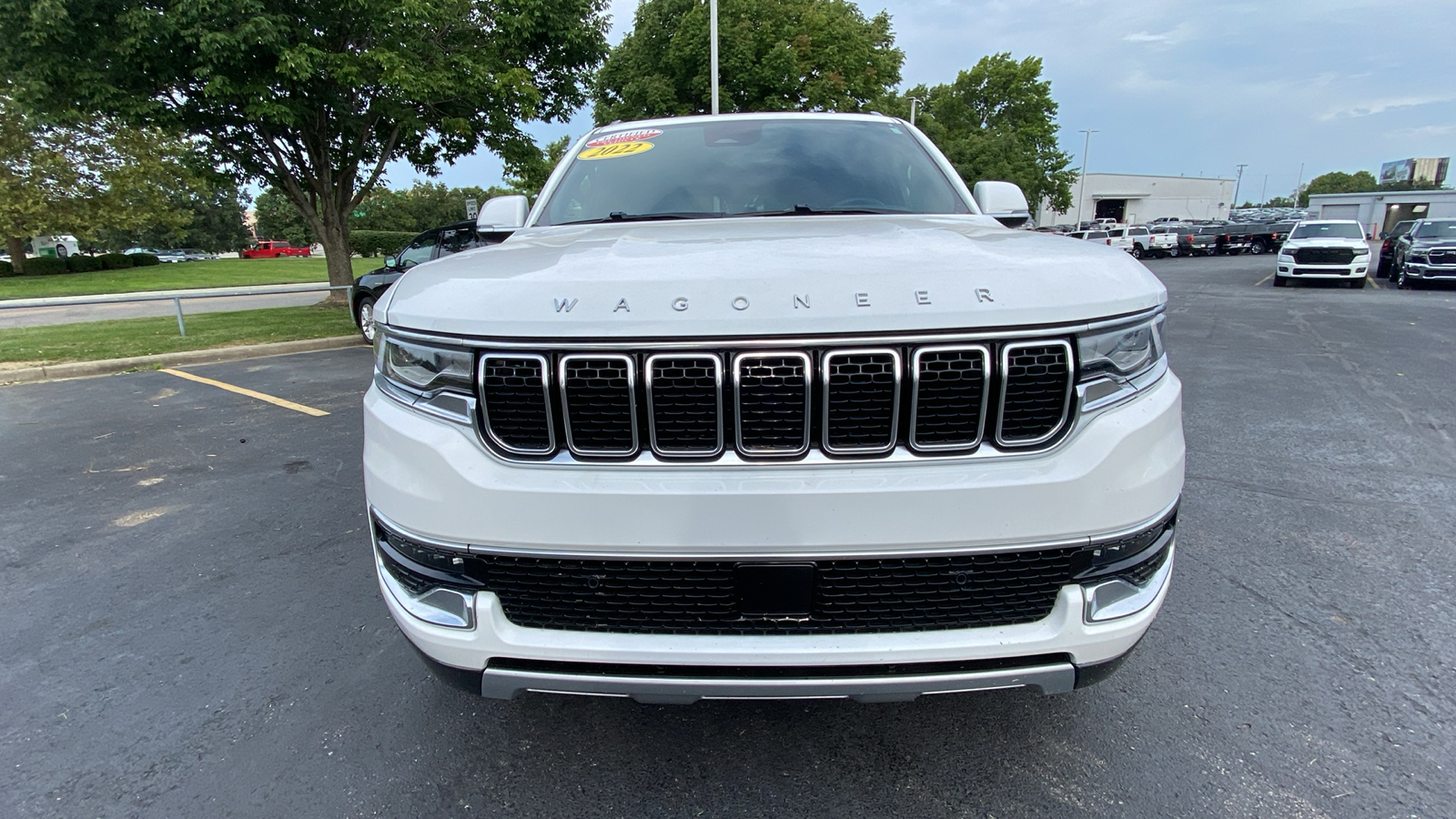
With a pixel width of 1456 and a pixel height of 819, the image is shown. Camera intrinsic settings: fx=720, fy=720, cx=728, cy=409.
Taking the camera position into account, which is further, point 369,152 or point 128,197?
point 128,197

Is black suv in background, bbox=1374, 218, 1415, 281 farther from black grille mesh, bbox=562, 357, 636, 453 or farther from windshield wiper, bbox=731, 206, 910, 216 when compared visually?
black grille mesh, bbox=562, 357, 636, 453

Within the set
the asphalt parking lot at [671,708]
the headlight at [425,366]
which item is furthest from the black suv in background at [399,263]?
the headlight at [425,366]

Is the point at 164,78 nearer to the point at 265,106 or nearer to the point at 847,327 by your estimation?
the point at 265,106

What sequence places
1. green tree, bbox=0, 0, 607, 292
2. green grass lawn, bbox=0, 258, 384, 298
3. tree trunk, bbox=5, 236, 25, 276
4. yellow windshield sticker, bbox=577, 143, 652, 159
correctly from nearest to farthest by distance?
yellow windshield sticker, bbox=577, 143, 652, 159 → green tree, bbox=0, 0, 607, 292 → green grass lawn, bbox=0, 258, 384, 298 → tree trunk, bbox=5, 236, 25, 276

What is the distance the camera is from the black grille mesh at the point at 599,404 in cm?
155

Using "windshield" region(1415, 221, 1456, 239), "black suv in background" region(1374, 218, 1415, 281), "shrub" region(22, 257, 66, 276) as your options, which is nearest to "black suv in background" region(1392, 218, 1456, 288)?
"windshield" region(1415, 221, 1456, 239)

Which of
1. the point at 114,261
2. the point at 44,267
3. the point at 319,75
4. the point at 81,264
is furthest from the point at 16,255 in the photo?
the point at 319,75

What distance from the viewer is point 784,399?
5.09 feet

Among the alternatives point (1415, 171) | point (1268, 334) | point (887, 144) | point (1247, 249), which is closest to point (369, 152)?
point (887, 144)

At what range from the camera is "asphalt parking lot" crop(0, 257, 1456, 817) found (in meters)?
1.94

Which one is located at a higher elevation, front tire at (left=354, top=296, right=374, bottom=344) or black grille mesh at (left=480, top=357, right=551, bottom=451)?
black grille mesh at (left=480, top=357, right=551, bottom=451)

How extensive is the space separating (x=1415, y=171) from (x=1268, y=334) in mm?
108822

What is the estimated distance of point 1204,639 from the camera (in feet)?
8.50

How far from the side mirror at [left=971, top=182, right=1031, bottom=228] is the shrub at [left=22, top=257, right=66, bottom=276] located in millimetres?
47918
